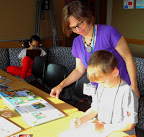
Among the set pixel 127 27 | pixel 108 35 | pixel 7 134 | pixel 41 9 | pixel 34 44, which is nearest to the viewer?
pixel 7 134

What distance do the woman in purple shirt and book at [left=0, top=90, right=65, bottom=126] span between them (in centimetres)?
21

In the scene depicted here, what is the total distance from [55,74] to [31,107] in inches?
53.7

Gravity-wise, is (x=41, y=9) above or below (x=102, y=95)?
above

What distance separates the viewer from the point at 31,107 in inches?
60.9

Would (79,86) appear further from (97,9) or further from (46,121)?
(97,9)

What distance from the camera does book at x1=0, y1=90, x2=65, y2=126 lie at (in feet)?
4.53

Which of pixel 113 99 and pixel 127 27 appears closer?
pixel 113 99

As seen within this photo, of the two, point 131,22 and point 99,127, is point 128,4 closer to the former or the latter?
point 131,22

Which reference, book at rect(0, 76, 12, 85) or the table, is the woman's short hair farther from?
book at rect(0, 76, 12, 85)

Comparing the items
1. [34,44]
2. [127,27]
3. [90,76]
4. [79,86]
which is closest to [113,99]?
[90,76]

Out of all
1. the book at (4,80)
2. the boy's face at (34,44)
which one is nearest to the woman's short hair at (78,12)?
the book at (4,80)

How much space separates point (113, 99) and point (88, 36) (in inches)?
26.8

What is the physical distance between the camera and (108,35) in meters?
1.70

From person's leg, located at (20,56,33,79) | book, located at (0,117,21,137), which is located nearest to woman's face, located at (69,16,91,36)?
book, located at (0,117,21,137)
